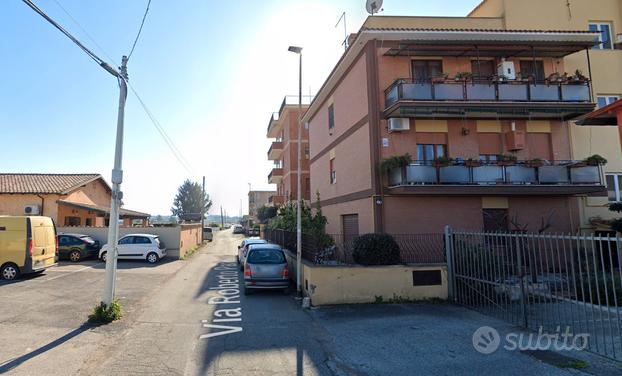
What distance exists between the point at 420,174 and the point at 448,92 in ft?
11.6

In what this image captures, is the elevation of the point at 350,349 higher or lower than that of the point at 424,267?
lower

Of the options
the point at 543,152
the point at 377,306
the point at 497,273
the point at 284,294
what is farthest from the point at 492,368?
the point at 543,152

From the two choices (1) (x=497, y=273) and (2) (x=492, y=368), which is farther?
(1) (x=497, y=273)

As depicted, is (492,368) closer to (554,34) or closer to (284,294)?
(284,294)

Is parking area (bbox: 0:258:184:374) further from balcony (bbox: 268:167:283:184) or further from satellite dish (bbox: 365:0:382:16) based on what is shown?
balcony (bbox: 268:167:283:184)

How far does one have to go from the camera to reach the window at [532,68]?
1581cm

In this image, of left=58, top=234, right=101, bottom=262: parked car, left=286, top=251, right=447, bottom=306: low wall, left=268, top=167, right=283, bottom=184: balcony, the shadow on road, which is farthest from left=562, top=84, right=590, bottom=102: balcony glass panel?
left=268, top=167, right=283, bottom=184: balcony

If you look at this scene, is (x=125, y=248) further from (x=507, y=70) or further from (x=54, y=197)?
(x=507, y=70)

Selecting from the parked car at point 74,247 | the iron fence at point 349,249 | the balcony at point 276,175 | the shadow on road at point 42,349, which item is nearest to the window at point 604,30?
the iron fence at point 349,249

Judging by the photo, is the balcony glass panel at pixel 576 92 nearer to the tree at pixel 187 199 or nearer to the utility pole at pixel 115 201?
the utility pole at pixel 115 201

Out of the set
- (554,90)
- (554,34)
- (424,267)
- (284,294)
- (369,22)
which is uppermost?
(369,22)

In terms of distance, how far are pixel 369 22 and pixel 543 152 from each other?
919cm

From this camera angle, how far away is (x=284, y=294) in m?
11.5

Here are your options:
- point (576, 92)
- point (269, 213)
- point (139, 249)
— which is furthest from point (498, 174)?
point (269, 213)
